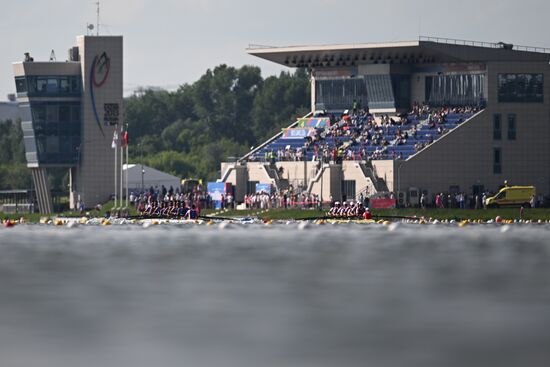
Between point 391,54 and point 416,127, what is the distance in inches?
277

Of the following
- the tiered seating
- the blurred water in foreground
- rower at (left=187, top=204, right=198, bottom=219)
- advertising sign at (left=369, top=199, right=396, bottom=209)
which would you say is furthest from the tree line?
the blurred water in foreground

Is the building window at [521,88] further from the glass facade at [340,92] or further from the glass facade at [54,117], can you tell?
the glass facade at [54,117]

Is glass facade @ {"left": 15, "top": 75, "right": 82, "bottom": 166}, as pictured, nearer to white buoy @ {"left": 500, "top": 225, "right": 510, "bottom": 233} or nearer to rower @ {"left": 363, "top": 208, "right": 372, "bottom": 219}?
rower @ {"left": 363, "top": 208, "right": 372, "bottom": 219}

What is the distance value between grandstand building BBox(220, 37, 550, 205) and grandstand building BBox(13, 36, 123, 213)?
461 inches

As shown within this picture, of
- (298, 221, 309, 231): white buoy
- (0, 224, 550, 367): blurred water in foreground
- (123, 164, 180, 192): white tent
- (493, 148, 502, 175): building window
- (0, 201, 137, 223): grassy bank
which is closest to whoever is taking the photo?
(0, 224, 550, 367): blurred water in foreground

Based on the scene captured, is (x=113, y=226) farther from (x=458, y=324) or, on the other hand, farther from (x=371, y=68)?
(x=458, y=324)

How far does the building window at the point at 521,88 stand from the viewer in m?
103

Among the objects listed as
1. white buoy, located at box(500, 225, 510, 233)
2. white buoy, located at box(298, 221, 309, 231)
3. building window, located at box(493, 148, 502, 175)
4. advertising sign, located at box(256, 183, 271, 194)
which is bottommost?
white buoy, located at box(298, 221, 309, 231)

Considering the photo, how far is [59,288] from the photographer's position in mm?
41562

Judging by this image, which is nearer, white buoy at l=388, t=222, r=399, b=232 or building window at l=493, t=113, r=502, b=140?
white buoy at l=388, t=222, r=399, b=232

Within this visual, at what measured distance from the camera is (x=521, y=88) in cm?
10338

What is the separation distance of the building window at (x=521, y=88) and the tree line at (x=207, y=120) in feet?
→ 190

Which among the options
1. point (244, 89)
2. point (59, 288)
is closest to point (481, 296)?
point (59, 288)

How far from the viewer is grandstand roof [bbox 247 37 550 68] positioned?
103875 millimetres
